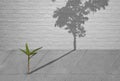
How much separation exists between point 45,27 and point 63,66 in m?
2.17

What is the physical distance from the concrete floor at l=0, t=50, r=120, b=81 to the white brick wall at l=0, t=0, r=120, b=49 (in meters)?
0.36

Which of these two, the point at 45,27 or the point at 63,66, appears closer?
the point at 63,66

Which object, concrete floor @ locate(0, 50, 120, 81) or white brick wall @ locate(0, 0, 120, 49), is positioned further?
white brick wall @ locate(0, 0, 120, 49)

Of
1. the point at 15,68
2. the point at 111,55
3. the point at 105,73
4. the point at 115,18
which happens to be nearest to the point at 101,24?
the point at 115,18

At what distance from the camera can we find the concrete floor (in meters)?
8.65

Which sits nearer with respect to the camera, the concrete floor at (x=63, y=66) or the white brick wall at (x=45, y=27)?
the concrete floor at (x=63, y=66)

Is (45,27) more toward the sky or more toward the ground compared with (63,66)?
more toward the sky

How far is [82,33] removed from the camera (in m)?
10.9

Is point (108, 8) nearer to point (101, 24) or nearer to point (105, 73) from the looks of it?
point (101, 24)

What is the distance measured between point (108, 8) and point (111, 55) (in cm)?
181

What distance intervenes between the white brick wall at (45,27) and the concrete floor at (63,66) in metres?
0.36

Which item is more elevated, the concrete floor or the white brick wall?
the white brick wall

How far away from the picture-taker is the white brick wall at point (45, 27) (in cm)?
1080

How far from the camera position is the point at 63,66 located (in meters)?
9.46
